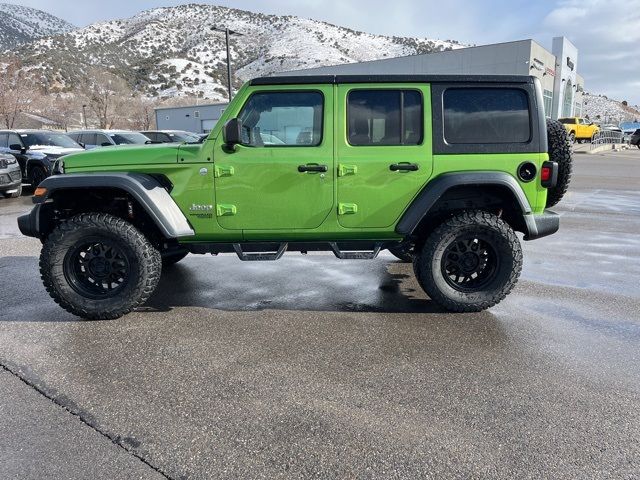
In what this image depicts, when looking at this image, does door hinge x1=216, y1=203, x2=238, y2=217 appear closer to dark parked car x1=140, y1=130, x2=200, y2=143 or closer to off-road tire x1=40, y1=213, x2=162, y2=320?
off-road tire x1=40, y1=213, x2=162, y2=320

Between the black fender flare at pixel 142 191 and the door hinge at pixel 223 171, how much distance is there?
48 centimetres

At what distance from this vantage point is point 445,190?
4.15 metres

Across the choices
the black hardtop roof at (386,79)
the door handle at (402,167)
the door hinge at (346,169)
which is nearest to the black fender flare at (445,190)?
the door handle at (402,167)

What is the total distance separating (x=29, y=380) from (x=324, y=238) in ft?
8.25

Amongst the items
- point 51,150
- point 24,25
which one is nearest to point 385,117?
point 51,150

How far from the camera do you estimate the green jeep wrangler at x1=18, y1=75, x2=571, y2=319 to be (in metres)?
4.22

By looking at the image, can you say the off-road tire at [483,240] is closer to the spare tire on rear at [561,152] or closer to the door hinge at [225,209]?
the spare tire on rear at [561,152]

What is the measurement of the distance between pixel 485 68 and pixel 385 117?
4183 cm

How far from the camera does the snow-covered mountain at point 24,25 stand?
365 ft

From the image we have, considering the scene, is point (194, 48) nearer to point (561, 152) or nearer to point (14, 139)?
point (14, 139)

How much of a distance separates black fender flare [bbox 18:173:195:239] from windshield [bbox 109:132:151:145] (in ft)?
40.3

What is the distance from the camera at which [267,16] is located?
123 metres

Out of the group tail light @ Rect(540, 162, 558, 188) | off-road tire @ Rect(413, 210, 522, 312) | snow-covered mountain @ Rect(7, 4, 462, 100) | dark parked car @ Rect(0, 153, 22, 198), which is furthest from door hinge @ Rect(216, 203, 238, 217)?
snow-covered mountain @ Rect(7, 4, 462, 100)

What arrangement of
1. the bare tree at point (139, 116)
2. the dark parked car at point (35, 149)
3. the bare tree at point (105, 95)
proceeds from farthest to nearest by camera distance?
the bare tree at point (139, 116)
the bare tree at point (105, 95)
the dark parked car at point (35, 149)
